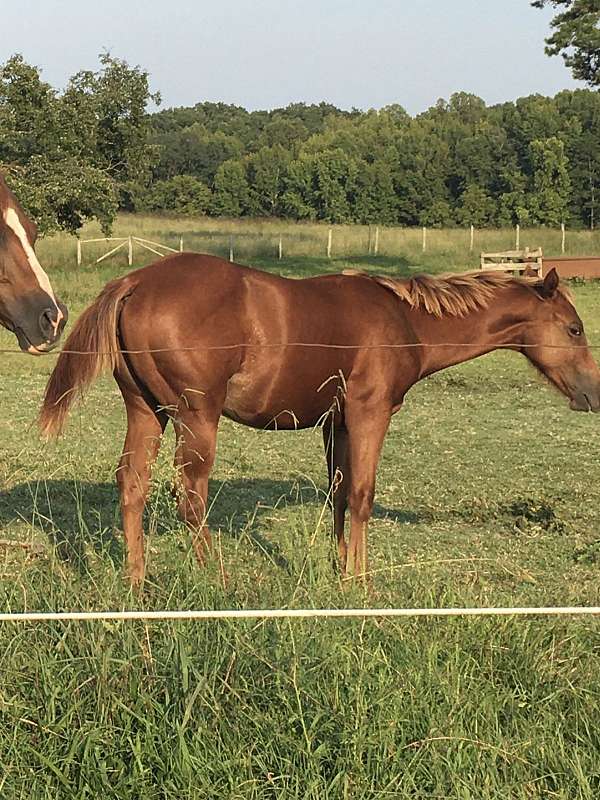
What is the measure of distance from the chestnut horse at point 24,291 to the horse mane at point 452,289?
203cm

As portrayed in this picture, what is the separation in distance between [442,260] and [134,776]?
30.9 meters

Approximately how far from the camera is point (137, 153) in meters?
30.1

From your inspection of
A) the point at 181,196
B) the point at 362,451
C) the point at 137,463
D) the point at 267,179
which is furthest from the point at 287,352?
the point at 267,179

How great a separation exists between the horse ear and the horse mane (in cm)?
3

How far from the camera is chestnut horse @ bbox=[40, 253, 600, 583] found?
4.96 m

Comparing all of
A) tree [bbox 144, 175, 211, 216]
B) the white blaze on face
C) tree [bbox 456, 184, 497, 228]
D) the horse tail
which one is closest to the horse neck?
the horse tail

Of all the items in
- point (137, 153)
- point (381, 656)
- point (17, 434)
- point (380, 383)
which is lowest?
point (17, 434)

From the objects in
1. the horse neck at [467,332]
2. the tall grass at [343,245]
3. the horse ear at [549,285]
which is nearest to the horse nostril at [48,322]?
the horse neck at [467,332]

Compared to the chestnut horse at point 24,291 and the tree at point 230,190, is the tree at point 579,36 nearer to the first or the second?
the chestnut horse at point 24,291

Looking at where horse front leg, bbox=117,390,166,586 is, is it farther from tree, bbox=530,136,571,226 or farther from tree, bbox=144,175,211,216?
tree, bbox=144,175,211,216

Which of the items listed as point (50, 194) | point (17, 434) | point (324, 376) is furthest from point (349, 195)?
point (324, 376)

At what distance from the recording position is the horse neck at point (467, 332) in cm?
578

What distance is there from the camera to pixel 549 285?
5.86 metres

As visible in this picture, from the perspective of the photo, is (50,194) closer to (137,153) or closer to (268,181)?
(137,153)
